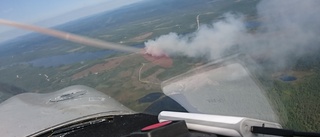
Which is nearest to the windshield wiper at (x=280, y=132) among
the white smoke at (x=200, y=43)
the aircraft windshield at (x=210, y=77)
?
the aircraft windshield at (x=210, y=77)

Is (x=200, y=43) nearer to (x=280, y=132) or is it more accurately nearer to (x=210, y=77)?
(x=210, y=77)

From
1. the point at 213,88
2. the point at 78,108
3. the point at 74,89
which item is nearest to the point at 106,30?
the point at 74,89

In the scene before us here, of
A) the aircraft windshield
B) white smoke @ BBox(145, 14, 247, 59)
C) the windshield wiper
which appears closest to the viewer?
the windshield wiper

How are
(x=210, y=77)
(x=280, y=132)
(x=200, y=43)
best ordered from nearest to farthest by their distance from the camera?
(x=280, y=132), (x=210, y=77), (x=200, y=43)

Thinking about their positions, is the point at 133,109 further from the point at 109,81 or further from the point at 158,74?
the point at 109,81

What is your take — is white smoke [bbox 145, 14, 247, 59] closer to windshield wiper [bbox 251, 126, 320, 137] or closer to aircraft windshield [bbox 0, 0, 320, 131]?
aircraft windshield [bbox 0, 0, 320, 131]

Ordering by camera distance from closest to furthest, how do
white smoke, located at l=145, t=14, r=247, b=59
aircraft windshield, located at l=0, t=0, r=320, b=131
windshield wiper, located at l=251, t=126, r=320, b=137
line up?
windshield wiper, located at l=251, t=126, r=320, b=137
aircraft windshield, located at l=0, t=0, r=320, b=131
white smoke, located at l=145, t=14, r=247, b=59

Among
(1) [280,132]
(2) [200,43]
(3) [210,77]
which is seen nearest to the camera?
(1) [280,132]

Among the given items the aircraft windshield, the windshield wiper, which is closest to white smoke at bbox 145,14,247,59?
the aircraft windshield

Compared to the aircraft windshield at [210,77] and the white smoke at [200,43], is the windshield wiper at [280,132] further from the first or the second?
the white smoke at [200,43]

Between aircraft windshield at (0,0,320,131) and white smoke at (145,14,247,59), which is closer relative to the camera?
aircraft windshield at (0,0,320,131)

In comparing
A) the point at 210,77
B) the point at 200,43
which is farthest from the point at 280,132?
the point at 200,43
